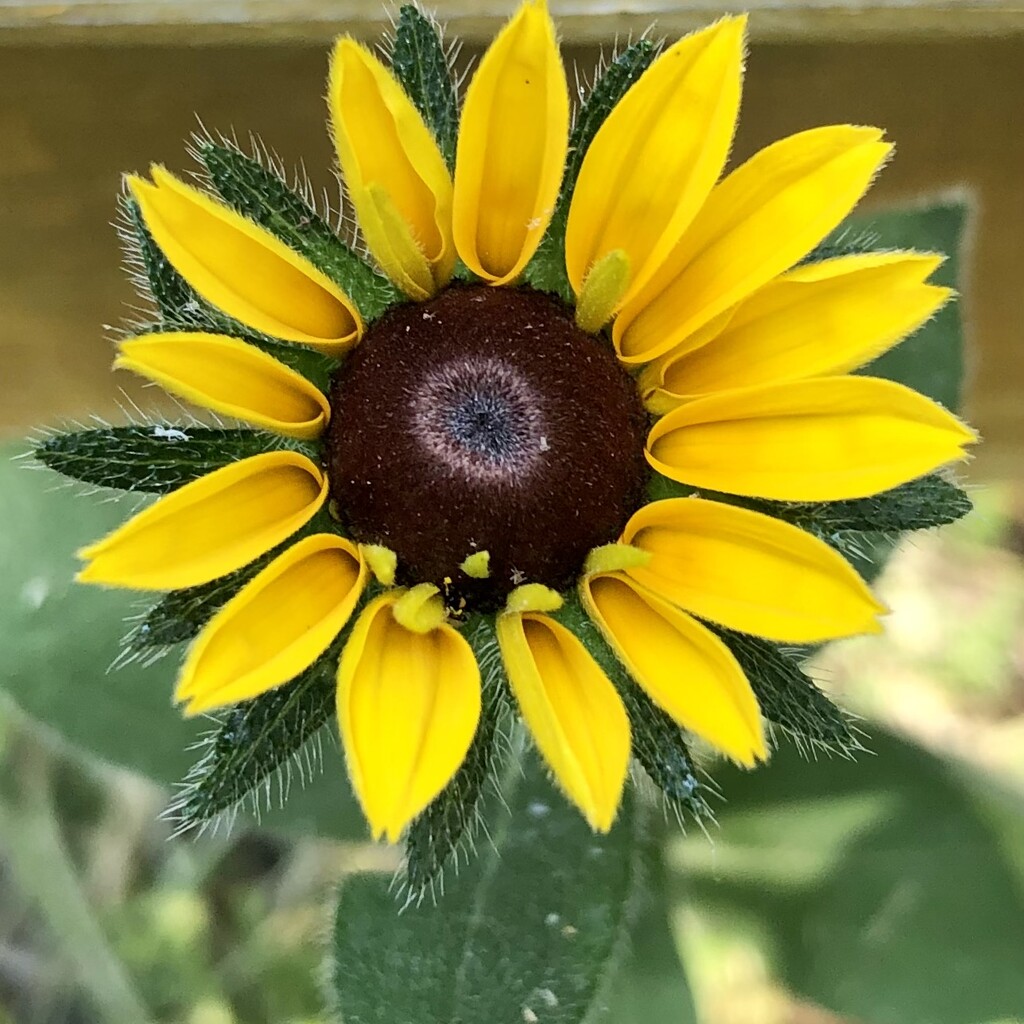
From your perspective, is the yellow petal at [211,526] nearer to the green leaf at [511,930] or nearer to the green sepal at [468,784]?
the green sepal at [468,784]

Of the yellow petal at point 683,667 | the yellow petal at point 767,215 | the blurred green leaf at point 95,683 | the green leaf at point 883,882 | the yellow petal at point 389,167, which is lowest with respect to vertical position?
the green leaf at point 883,882

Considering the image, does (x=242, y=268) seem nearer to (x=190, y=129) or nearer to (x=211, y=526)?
(x=211, y=526)

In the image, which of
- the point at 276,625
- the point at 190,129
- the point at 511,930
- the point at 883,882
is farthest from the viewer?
the point at 883,882

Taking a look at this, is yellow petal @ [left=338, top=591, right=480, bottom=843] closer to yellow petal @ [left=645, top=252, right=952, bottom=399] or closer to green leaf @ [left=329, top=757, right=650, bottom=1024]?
yellow petal @ [left=645, top=252, right=952, bottom=399]

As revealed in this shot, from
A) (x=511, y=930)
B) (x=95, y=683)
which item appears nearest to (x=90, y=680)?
(x=95, y=683)

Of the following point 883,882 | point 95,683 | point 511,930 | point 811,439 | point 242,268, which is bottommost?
point 883,882

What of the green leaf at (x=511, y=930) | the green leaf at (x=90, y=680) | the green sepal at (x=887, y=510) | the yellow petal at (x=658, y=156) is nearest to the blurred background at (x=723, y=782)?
the green leaf at (x=90, y=680)
